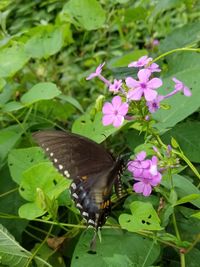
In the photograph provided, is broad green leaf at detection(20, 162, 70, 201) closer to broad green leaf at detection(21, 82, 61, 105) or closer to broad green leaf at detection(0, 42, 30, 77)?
broad green leaf at detection(21, 82, 61, 105)

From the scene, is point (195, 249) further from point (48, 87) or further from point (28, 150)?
point (48, 87)

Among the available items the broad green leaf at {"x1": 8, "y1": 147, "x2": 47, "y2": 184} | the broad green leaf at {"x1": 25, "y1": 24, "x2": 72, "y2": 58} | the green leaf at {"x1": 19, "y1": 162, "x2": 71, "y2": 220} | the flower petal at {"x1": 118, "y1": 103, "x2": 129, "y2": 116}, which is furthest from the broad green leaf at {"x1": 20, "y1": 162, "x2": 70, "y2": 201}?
the broad green leaf at {"x1": 25, "y1": 24, "x2": 72, "y2": 58}

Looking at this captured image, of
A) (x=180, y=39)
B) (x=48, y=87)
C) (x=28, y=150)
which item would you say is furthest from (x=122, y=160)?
(x=180, y=39)

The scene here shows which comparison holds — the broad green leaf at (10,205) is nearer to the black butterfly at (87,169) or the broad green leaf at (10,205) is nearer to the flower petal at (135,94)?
the black butterfly at (87,169)

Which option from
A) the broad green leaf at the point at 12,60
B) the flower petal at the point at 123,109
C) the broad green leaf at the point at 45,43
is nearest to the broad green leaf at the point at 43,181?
the flower petal at the point at 123,109

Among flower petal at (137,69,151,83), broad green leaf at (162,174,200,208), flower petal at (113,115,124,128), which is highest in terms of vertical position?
flower petal at (137,69,151,83)

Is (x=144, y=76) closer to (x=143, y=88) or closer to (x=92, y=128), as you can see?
(x=143, y=88)

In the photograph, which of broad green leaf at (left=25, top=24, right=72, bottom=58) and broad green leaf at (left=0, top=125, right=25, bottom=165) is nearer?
broad green leaf at (left=0, top=125, right=25, bottom=165)
